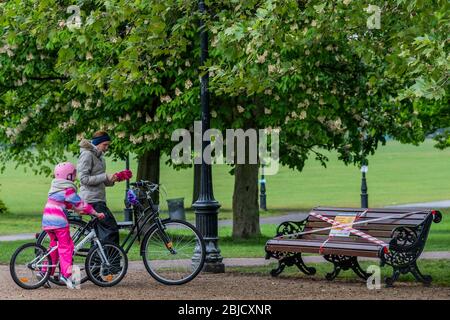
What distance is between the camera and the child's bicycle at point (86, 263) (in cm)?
1268

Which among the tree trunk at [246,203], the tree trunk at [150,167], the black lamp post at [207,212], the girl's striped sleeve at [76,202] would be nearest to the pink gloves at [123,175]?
the girl's striped sleeve at [76,202]

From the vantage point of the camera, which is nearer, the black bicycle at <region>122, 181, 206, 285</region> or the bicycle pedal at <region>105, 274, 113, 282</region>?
the bicycle pedal at <region>105, 274, 113, 282</region>

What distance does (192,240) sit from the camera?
13.3 meters

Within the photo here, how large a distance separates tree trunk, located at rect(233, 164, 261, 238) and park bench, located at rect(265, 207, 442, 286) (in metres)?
9.11

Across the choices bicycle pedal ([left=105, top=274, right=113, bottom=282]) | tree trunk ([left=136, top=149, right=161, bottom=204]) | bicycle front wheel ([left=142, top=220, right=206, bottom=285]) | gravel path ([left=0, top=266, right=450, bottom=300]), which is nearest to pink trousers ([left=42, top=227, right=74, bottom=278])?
gravel path ([left=0, top=266, right=450, bottom=300])

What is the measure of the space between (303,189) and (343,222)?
40.2 meters

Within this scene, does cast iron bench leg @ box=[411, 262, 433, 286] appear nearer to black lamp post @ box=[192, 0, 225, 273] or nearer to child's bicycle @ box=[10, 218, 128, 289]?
black lamp post @ box=[192, 0, 225, 273]

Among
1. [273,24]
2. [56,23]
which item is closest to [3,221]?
[56,23]

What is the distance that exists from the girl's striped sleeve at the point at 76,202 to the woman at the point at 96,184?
433 mm

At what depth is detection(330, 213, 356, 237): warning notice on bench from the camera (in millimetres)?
14016

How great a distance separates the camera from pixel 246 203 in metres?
24.2

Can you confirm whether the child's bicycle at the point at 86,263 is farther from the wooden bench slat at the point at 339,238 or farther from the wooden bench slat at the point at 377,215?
the wooden bench slat at the point at 377,215

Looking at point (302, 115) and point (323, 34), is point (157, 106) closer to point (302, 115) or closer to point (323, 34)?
point (302, 115)

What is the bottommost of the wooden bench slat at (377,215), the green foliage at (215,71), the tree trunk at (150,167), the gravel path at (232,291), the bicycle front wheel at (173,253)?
the gravel path at (232,291)
